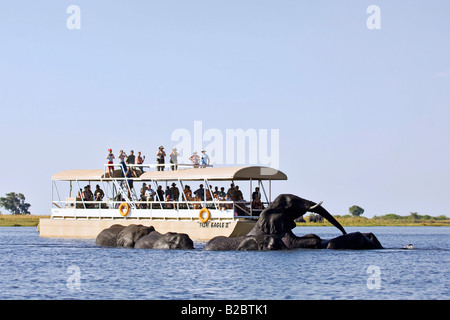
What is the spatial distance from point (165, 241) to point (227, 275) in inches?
512

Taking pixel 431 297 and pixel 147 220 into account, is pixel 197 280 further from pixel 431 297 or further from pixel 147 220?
pixel 147 220

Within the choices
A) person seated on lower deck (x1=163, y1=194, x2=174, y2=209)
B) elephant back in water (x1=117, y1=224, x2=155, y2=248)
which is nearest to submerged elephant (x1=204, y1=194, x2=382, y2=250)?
elephant back in water (x1=117, y1=224, x2=155, y2=248)

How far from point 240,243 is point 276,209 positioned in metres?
2.45

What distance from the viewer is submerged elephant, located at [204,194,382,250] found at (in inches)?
1505

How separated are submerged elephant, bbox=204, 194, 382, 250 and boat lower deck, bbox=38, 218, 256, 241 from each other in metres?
5.64

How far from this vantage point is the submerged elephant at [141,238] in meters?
40.9

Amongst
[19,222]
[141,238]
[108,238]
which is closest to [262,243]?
[141,238]

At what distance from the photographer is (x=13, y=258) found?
38.2 metres

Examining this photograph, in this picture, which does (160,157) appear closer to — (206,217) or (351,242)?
(206,217)

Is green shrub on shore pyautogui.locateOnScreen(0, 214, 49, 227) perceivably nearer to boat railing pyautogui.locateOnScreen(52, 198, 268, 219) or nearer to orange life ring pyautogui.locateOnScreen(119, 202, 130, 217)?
boat railing pyautogui.locateOnScreen(52, 198, 268, 219)

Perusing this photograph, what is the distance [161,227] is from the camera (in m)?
49.6

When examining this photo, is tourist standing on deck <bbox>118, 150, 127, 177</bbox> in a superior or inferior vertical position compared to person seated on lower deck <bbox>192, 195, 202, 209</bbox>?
superior

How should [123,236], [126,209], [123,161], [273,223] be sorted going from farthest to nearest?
[123,161] < [126,209] < [123,236] < [273,223]
